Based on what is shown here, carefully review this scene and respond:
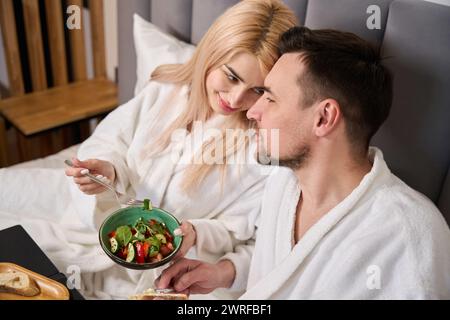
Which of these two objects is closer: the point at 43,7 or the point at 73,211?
the point at 73,211

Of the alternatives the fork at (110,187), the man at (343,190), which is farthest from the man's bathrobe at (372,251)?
the fork at (110,187)

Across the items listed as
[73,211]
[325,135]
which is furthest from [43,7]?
[325,135]

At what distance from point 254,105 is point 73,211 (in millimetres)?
588

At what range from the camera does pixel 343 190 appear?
888mm

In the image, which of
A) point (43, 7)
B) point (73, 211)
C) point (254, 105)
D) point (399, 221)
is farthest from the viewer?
point (43, 7)

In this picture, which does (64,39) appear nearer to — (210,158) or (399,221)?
(210,158)

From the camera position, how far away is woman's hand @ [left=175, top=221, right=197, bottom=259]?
102 cm

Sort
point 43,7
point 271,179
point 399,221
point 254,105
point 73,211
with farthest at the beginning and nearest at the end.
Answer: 1. point 43,7
2. point 73,211
3. point 271,179
4. point 254,105
5. point 399,221

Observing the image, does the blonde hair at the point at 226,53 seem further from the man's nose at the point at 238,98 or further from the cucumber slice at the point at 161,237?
the cucumber slice at the point at 161,237

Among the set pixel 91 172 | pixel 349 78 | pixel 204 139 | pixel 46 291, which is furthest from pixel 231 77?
pixel 46 291

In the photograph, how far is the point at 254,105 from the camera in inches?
36.4

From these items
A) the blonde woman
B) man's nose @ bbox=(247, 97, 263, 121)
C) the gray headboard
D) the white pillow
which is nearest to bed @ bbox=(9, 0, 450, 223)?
the gray headboard

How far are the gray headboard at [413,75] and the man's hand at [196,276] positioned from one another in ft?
1.39

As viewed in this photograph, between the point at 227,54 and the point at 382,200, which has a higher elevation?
the point at 227,54
